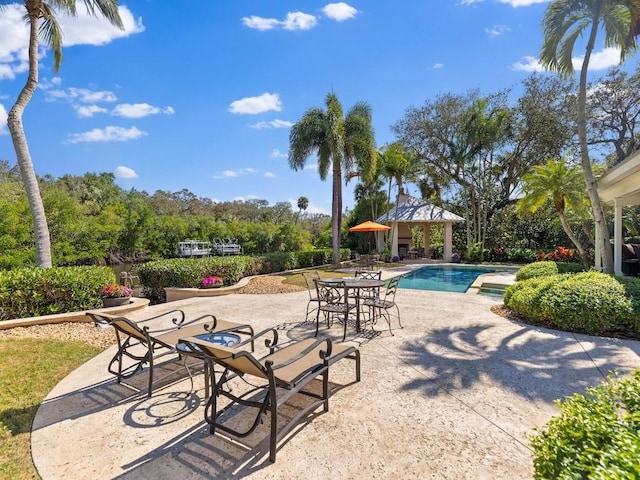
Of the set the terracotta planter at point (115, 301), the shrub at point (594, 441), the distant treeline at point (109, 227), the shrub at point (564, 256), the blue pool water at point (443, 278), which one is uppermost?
the distant treeline at point (109, 227)

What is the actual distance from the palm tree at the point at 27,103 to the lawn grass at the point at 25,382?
316 cm

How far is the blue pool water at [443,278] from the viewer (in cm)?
1309

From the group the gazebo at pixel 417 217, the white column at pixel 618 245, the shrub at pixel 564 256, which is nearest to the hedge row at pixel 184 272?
the white column at pixel 618 245

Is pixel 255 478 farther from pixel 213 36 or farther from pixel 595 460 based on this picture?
pixel 213 36

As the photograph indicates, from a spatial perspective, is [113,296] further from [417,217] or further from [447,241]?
[447,241]

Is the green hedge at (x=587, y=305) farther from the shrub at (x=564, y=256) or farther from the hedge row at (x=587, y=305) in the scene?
the shrub at (x=564, y=256)

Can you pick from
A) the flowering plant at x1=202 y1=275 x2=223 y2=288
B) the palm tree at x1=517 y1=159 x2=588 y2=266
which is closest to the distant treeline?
the flowering plant at x1=202 y1=275 x2=223 y2=288

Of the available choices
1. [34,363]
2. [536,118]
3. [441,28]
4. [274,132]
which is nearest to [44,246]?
[34,363]

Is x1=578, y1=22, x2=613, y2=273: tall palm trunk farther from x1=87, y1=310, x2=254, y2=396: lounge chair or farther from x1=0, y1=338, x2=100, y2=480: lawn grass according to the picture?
x1=0, y1=338, x2=100, y2=480: lawn grass

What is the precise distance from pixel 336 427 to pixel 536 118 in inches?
909

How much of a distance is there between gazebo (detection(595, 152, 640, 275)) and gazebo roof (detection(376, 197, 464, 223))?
10.2 m

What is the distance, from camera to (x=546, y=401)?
3430mm

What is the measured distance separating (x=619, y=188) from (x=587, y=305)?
21.2 ft

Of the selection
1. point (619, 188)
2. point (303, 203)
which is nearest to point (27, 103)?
point (619, 188)
